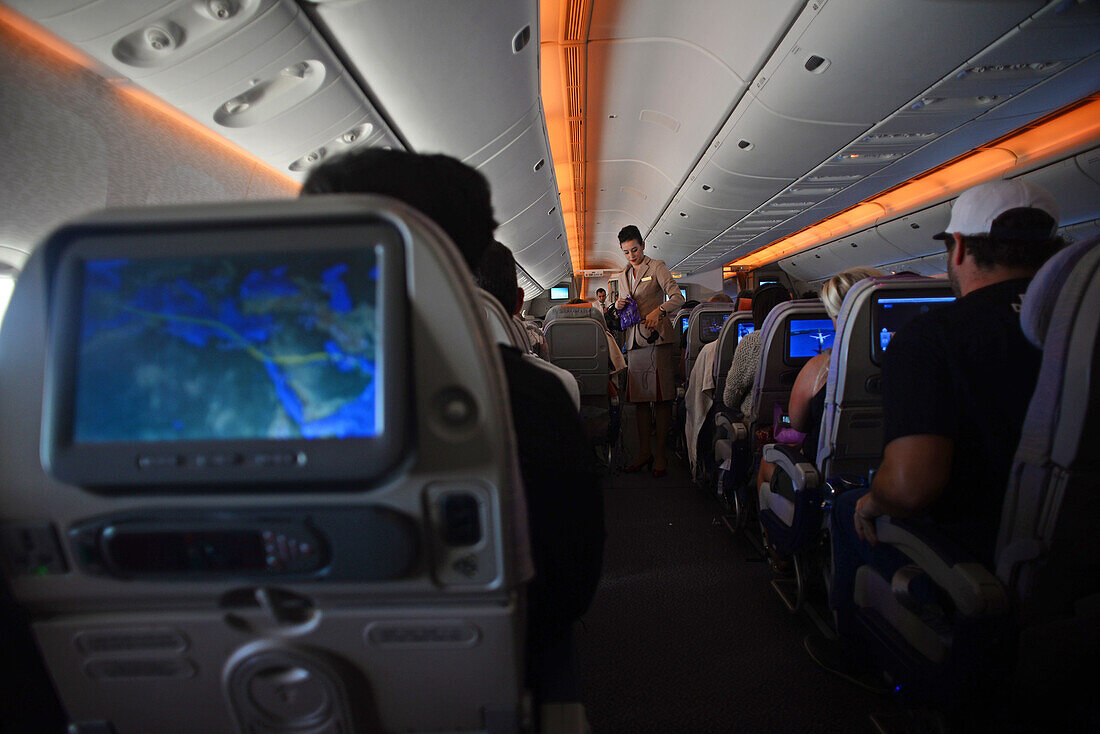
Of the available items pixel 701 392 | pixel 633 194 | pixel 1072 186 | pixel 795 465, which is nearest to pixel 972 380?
pixel 795 465

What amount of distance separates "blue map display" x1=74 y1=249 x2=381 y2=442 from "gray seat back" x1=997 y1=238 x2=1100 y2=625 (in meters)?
1.37

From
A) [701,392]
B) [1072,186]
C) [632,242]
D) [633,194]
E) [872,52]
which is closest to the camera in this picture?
[872,52]

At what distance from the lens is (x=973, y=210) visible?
1.38 meters

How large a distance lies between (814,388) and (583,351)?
2410 millimetres

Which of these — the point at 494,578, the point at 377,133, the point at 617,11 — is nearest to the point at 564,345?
the point at 377,133

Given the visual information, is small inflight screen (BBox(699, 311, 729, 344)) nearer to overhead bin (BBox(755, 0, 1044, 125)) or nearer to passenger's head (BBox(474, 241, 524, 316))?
overhead bin (BBox(755, 0, 1044, 125))

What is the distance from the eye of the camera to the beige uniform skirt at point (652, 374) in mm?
4488

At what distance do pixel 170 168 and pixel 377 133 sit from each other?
1.30 metres

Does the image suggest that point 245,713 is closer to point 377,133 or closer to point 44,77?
point 44,77

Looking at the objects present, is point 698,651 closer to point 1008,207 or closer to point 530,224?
point 1008,207

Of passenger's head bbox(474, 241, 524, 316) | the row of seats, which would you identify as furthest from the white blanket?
the row of seats

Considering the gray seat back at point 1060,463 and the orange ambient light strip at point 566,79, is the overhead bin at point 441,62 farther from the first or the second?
the gray seat back at point 1060,463

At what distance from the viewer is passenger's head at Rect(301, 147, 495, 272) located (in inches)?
32.8

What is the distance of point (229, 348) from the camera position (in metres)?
0.60
